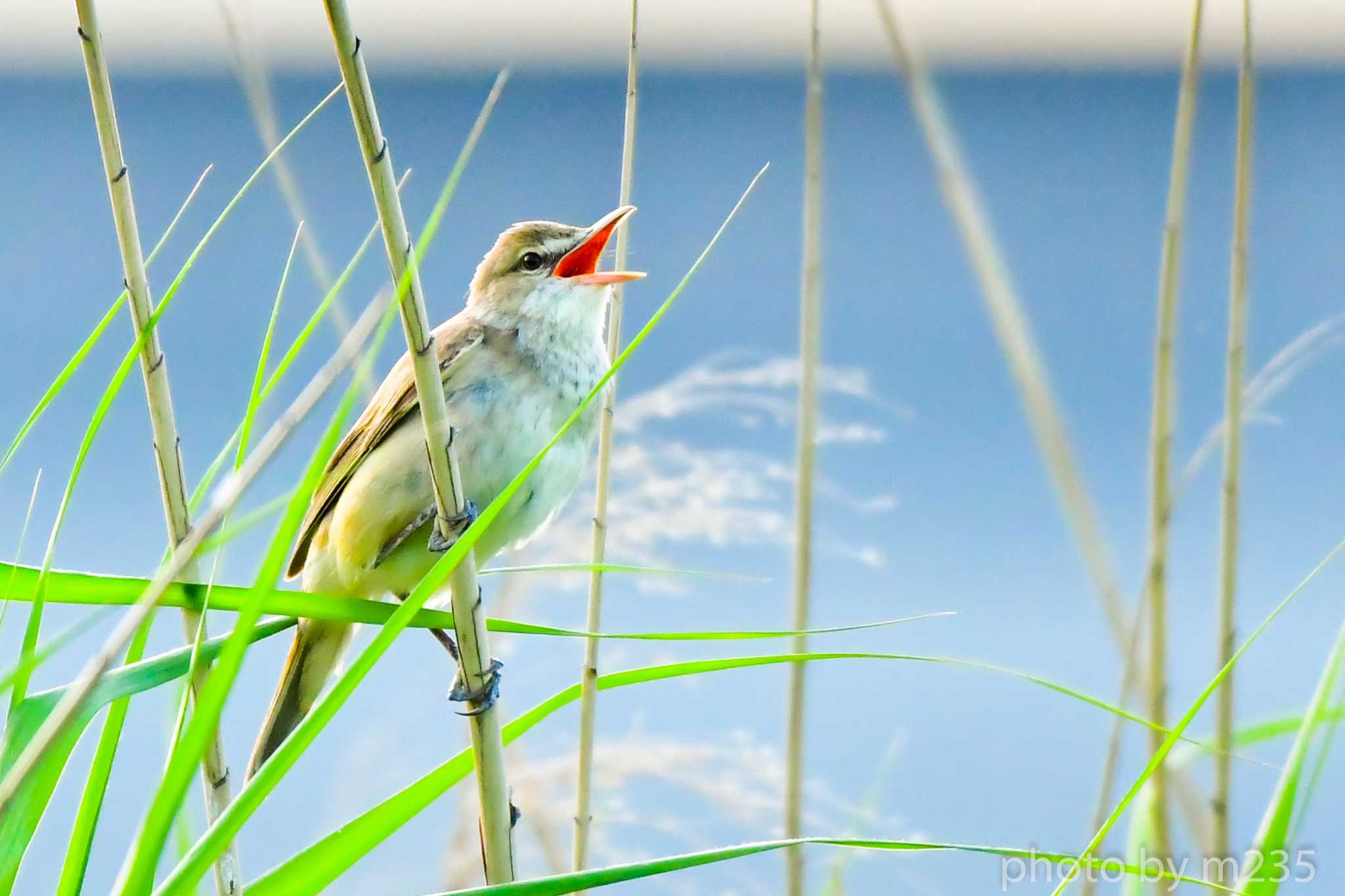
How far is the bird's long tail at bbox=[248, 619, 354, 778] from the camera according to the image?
1443 millimetres

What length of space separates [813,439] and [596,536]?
0.97 ft

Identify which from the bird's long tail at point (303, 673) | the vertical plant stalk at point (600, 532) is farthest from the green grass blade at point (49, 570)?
the bird's long tail at point (303, 673)

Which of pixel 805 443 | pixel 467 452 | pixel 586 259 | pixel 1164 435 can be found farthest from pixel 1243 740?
pixel 586 259

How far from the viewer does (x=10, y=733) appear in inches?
27.9

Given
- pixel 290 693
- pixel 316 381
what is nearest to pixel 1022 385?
pixel 316 381

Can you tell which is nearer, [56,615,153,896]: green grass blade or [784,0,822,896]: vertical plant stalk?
[56,615,153,896]: green grass blade

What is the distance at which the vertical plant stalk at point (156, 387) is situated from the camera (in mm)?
780

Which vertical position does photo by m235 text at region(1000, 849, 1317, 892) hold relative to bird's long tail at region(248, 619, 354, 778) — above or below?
below

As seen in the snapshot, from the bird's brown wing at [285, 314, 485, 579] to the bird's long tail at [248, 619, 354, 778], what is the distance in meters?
0.11

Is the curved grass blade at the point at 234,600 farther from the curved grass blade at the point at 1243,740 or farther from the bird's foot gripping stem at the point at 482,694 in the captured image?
the curved grass blade at the point at 1243,740

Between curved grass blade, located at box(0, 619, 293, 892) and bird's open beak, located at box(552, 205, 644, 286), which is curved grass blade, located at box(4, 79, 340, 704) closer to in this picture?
curved grass blade, located at box(0, 619, 293, 892)

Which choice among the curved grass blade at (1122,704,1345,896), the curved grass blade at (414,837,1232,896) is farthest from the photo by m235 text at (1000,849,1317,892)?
the curved grass blade at (414,837,1232,896)

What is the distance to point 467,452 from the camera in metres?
Answer: 1.41

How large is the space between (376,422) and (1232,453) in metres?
0.95
